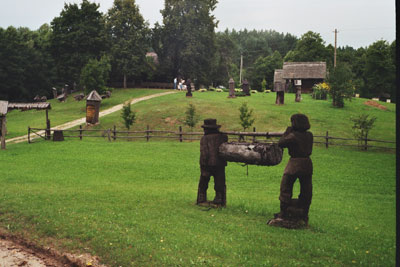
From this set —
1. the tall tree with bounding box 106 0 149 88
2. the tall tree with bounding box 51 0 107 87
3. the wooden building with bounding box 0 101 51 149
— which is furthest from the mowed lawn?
the tall tree with bounding box 51 0 107 87

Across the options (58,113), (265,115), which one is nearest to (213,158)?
(265,115)

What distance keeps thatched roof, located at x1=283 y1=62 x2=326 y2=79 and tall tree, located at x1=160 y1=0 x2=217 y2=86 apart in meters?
13.3

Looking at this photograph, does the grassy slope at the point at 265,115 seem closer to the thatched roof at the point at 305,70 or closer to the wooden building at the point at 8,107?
the wooden building at the point at 8,107

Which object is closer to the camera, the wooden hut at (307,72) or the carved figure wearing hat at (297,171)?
the carved figure wearing hat at (297,171)

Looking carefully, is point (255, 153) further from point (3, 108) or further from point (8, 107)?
point (8, 107)

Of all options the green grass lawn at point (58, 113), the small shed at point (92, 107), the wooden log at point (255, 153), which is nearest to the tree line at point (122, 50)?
the green grass lawn at point (58, 113)

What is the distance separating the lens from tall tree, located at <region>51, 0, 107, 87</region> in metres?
55.7

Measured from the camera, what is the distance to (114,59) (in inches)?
2212

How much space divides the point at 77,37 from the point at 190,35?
671 inches

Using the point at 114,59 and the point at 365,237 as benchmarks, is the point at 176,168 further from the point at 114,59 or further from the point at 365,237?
the point at 114,59

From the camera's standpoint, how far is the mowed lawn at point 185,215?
7.09m

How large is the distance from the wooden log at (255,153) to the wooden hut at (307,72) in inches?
1754

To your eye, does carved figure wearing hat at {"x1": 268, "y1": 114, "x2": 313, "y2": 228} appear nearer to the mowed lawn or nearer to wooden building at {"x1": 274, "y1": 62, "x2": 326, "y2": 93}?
the mowed lawn

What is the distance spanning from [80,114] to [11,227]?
33743 mm
